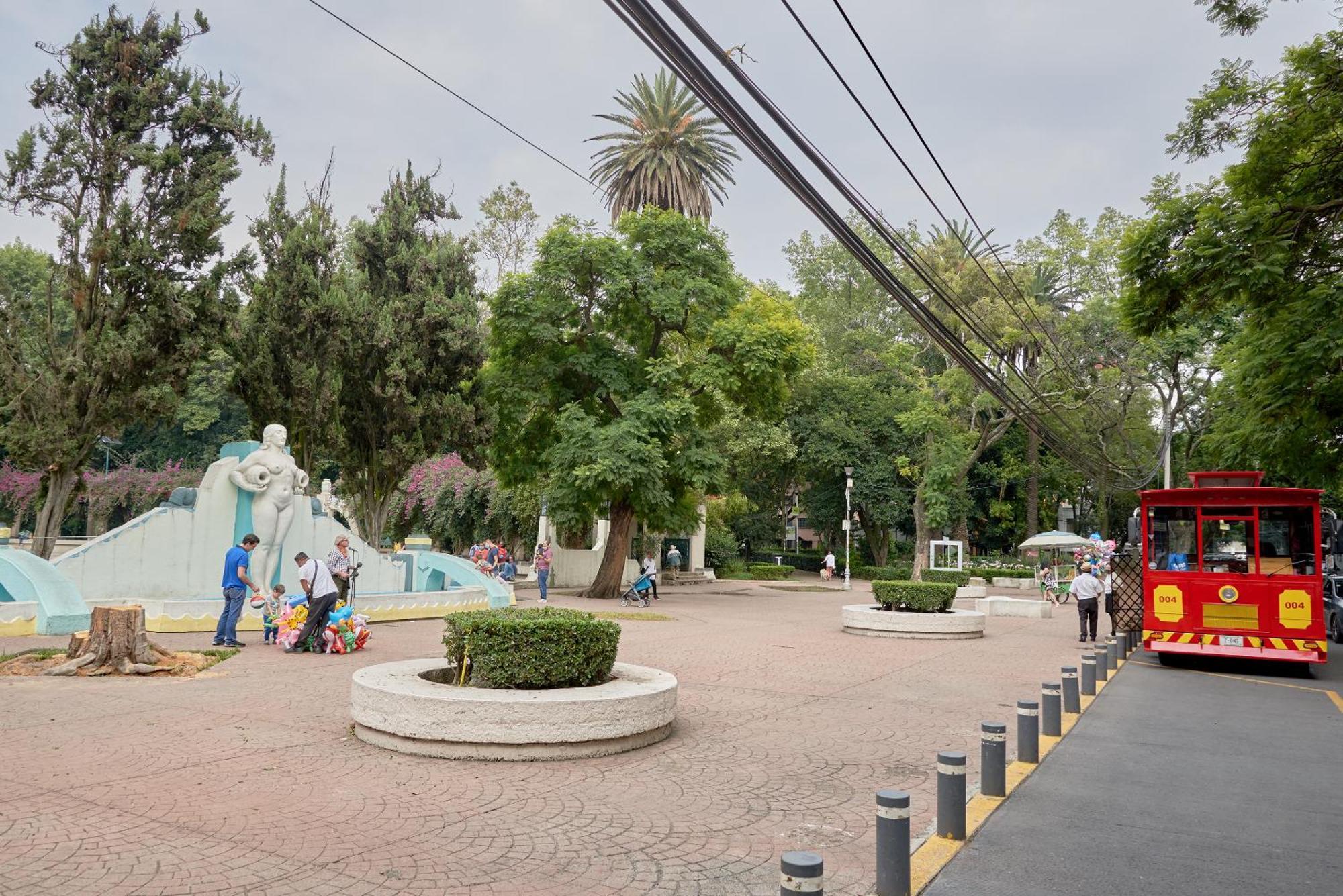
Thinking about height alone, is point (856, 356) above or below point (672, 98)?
below

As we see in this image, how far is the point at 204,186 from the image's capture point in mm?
20203

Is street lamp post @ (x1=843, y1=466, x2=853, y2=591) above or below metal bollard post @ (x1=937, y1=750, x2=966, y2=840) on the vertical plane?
above

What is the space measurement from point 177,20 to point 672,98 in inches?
1002

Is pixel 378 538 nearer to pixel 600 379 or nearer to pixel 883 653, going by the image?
pixel 600 379

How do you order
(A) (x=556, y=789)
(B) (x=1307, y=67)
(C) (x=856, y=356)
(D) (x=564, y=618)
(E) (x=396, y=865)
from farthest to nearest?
(C) (x=856, y=356) → (B) (x=1307, y=67) → (D) (x=564, y=618) → (A) (x=556, y=789) → (E) (x=396, y=865)

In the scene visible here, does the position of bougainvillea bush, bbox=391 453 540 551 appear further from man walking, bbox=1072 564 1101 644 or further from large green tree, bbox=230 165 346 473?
man walking, bbox=1072 564 1101 644

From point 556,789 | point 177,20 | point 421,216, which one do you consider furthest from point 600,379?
point 556,789

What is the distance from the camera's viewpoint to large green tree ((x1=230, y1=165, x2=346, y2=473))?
2273 centimetres

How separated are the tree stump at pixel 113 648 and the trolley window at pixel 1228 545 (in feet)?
50.5

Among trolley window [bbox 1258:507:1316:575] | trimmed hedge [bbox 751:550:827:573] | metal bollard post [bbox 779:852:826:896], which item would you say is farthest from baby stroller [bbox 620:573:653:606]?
trimmed hedge [bbox 751:550:827:573]

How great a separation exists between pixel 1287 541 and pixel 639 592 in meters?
16.3

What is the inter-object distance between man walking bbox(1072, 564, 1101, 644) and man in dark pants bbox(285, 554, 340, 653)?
45.0 ft

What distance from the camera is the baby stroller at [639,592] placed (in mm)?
26000

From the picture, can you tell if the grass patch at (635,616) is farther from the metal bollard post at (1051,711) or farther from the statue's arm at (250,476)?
the metal bollard post at (1051,711)
